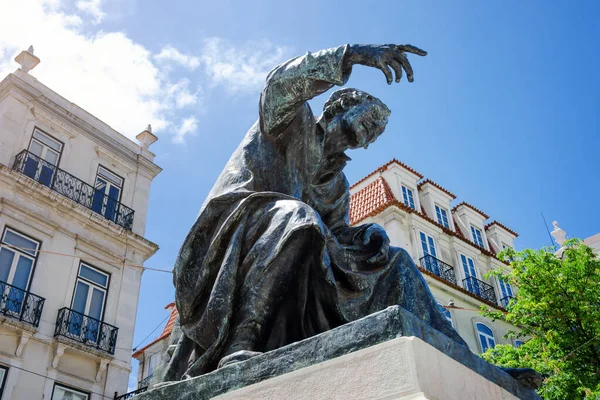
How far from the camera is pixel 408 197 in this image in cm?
2442

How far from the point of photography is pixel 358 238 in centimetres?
304

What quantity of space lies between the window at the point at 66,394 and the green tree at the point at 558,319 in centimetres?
969

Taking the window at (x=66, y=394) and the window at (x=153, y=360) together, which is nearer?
the window at (x=66, y=394)

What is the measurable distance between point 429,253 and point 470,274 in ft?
7.90

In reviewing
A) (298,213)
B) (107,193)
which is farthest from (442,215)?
(298,213)

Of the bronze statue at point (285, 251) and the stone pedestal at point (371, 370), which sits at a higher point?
the bronze statue at point (285, 251)

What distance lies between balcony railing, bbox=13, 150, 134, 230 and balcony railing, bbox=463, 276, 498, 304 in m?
12.1

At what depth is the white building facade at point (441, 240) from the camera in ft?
70.1

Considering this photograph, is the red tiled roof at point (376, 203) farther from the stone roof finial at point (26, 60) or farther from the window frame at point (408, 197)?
the stone roof finial at point (26, 60)

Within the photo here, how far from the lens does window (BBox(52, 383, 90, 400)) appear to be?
14.7 m

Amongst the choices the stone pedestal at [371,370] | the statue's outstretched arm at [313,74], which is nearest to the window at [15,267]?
the statue's outstretched arm at [313,74]

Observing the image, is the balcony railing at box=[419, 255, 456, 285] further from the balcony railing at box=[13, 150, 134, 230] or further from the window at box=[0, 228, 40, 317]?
the window at box=[0, 228, 40, 317]

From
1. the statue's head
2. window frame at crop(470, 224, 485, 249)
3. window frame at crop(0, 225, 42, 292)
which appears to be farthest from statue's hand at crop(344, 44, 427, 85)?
window frame at crop(470, 224, 485, 249)

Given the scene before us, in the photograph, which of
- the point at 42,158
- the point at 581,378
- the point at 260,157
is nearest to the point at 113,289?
the point at 42,158
